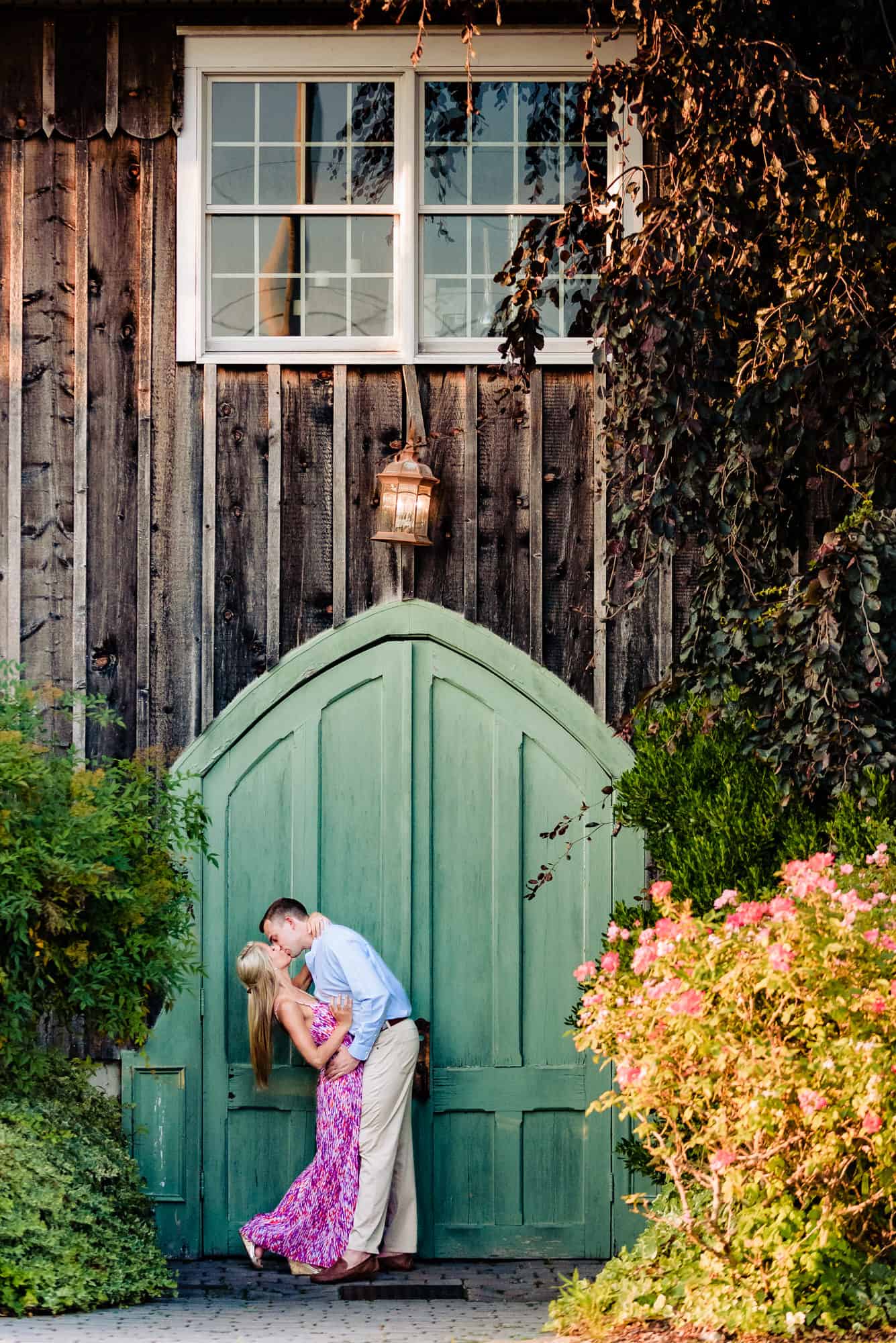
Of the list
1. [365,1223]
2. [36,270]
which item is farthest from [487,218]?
[365,1223]

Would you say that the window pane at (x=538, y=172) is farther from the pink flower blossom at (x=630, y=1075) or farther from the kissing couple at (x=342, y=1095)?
the pink flower blossom at (x=630, y=1075)

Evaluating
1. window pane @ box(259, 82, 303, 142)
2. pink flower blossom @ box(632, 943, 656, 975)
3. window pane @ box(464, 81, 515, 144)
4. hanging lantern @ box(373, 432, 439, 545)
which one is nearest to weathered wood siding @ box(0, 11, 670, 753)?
hanging lantern @ box(373, 432, 439, 545)

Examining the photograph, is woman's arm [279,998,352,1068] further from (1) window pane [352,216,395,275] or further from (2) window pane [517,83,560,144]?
(2) window pane [517,83,560,144]

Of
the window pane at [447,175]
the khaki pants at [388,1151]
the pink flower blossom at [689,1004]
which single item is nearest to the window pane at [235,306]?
the window pane at [447,175]

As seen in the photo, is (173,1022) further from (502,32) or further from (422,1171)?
(502,32)

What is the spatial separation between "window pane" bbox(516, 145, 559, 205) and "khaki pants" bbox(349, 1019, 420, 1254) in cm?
387

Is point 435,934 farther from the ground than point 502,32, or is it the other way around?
point 502,32

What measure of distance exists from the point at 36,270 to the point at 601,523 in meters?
2.87

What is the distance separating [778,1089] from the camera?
4188mm

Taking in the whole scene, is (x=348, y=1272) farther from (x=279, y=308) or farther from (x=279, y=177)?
(x=279, y=177)

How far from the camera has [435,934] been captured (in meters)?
6.70

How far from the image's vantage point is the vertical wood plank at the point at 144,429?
22.1 feet

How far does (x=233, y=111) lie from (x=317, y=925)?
3.79 m

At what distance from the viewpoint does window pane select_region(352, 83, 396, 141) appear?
691 centimetres
